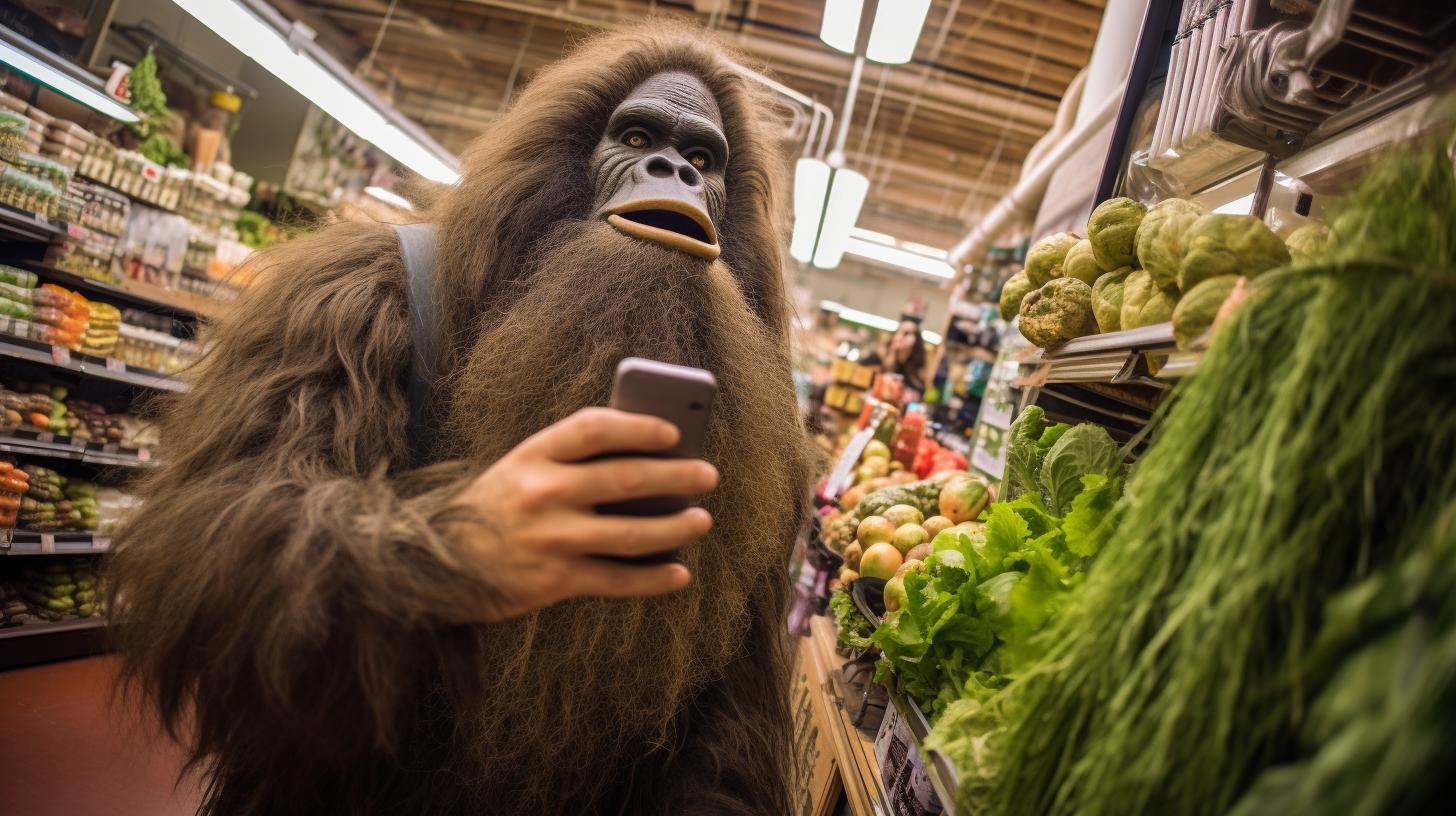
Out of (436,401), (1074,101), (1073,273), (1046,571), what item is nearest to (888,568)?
(1073,273)

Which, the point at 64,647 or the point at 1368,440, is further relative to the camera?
the point at 64,647

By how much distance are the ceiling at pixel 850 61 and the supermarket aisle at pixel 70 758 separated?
13.8ft

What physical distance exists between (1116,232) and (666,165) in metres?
0.75

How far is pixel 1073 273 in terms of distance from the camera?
1.46 m

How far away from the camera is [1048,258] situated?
1608mm

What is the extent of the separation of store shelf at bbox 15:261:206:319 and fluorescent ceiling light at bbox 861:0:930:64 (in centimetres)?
285

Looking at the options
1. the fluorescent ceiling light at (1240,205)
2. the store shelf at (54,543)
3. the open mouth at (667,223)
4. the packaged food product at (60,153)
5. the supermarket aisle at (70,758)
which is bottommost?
the supermarket aisle at (70,758)

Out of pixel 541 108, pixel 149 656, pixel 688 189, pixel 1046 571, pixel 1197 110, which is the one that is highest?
pixel 1197 110

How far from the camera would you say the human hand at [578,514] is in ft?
2.89

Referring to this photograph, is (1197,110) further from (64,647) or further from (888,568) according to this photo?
(64,647)

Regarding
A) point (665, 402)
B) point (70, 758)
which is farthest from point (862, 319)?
point (665, 402)

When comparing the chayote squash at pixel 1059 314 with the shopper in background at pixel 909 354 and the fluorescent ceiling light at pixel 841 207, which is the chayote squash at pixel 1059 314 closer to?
the fluorescent ceiling light at pixel 841 207

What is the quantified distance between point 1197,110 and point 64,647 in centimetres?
471

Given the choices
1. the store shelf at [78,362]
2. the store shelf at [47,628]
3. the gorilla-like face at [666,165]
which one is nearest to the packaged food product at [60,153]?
the store shelf at [78,362]
